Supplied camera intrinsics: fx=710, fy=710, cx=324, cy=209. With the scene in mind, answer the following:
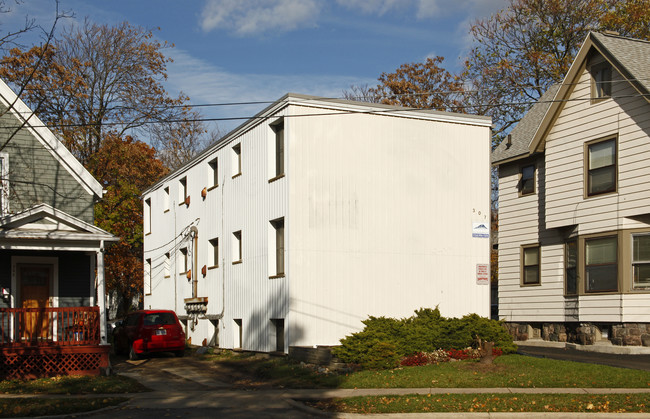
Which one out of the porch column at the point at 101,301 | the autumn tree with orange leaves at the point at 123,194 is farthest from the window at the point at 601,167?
the autumn tree with orange leaves at the point at 123,194

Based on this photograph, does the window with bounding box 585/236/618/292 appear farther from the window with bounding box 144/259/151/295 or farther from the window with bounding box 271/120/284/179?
the window with bounding box 144/259/151/295

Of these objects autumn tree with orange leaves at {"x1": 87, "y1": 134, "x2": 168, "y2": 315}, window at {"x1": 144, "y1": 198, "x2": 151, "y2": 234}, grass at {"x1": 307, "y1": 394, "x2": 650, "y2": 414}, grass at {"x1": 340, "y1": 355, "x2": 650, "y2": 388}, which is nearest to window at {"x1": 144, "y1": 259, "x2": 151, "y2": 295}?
window at {"x1": 144, "y1": 198, "x2": 151, "y2": 234}

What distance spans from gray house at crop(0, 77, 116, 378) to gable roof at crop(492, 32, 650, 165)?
15.0 m

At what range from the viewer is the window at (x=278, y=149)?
21469mm

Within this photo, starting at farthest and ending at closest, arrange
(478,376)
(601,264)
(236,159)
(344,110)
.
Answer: (236,159)
(601,264)
(344,110)
(478,376)

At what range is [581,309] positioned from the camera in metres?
23.0

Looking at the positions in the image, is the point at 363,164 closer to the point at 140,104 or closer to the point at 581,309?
the point at 581,309

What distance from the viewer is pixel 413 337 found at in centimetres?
1911

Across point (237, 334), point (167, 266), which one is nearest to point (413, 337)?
point (237, 334)

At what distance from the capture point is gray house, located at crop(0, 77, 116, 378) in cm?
1861

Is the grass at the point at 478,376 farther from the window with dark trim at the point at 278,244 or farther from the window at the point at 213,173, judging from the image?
the window at the point at 213,173

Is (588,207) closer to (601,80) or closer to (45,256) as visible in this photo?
(601,80)

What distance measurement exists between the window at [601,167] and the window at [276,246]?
10014mm

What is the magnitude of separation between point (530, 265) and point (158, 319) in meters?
13.7
